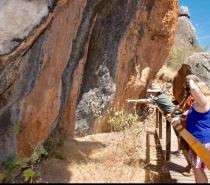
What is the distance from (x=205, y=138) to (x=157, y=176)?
6.37 feet

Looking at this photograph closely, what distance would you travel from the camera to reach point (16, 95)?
4379mm

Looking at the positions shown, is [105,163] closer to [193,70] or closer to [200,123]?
[200,123]

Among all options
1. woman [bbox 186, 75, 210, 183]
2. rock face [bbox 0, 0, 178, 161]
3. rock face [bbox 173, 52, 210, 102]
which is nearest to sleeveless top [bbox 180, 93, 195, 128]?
woman [bbox 186, 75, 210, 183]

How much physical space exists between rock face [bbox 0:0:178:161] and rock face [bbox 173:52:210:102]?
414 centimetres

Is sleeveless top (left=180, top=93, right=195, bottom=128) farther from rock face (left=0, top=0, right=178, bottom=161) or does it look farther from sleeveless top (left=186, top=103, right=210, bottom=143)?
rock face (left=0, top=0, right=178, bottom=161)

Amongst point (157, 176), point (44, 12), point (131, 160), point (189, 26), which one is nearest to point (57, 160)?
point (131, 160)

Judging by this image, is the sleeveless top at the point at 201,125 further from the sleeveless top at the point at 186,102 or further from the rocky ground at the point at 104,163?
the rocky ground at the point at 104,163

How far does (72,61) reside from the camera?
6234mm

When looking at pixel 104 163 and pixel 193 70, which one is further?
pixel 193 70

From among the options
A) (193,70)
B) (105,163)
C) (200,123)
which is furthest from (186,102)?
(193,70)

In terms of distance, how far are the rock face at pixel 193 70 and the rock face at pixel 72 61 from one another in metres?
4.14

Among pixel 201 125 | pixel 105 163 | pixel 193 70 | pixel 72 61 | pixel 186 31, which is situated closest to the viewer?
pixel 201 125

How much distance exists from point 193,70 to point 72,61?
10.1 meters

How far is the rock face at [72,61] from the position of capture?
405cm
